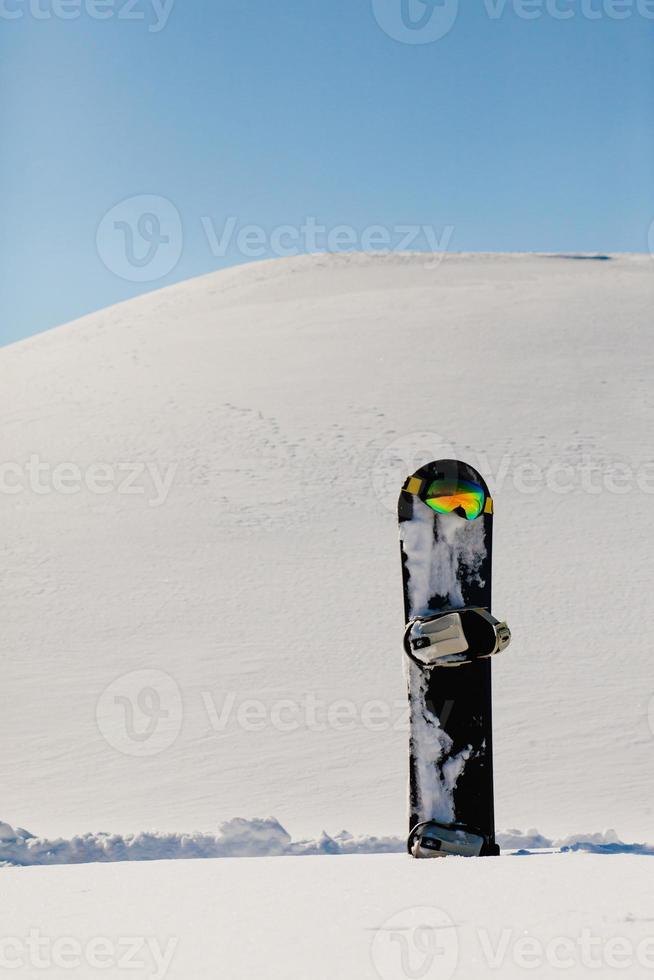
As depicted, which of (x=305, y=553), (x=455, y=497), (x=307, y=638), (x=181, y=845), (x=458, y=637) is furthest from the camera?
(x=305, y=553)

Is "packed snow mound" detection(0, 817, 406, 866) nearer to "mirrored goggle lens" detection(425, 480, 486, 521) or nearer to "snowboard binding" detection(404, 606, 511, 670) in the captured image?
"snowboard binding" detection(404, 606, 511, 670)

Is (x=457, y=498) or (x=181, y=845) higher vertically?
(x=457, y=498)

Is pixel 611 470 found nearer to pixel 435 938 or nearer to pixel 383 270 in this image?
pixel 435 938

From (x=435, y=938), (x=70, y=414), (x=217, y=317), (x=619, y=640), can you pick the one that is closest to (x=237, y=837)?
(x=435, y=938)

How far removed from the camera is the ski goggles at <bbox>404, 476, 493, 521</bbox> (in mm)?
Result: 3793

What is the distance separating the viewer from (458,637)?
11.4 feet

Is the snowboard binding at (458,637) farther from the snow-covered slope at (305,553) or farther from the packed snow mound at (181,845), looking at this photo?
the snow-covered slope at (305,553)

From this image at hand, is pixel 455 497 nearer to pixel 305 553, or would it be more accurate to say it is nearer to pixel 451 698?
pixel 451 698

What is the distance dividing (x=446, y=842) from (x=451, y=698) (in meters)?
0.51

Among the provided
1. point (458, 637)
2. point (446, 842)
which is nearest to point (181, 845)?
point (446, 842)

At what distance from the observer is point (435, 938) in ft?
7.68

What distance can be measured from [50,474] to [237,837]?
35.2 ft

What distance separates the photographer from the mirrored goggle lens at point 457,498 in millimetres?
3793

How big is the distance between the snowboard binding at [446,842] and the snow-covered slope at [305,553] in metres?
2.06
